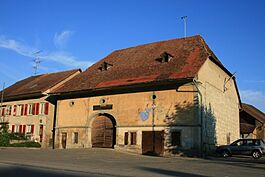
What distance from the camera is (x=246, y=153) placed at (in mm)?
23875

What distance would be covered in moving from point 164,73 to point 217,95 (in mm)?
6500

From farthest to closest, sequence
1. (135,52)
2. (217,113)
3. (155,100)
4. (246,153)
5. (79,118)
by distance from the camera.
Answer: (135,52), (79,118), (217,113), (155,100), (246,153)

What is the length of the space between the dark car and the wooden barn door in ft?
32.7

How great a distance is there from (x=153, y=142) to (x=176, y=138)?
6.82 ft

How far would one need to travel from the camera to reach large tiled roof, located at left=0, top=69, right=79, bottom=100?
38156 millimetres

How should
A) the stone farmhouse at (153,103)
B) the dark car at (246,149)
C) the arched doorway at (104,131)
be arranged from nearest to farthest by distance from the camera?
the dark car at (246,149) < the stone farmhouse at (153,103) < the arched doorway at (104,131)

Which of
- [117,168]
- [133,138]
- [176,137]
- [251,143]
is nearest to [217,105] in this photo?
[176,137]

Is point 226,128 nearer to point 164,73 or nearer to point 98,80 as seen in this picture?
point 164,73

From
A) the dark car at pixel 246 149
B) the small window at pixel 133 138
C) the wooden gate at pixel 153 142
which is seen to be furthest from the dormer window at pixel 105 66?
the dark car at pixel 246 149

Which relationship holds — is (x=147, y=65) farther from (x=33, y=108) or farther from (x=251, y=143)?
(x=33, y=108)

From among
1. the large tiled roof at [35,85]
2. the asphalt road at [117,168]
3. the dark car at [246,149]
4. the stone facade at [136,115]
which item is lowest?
the asphalt road at [117,168]

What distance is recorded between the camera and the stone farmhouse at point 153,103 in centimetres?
2567

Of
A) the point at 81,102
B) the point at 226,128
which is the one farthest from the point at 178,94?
the point at 81,102

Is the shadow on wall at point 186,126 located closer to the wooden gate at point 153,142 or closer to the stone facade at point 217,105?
the stone facade at point 217,105
